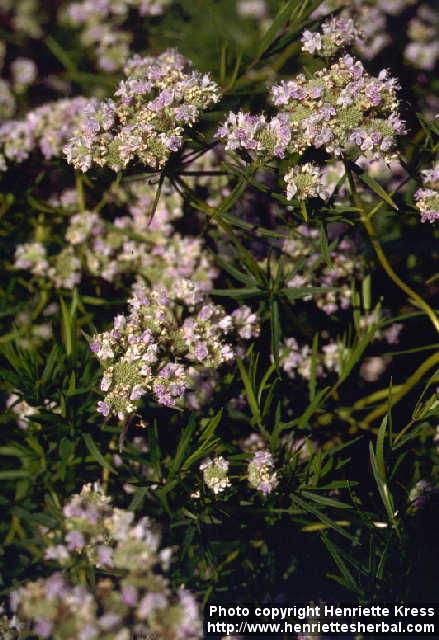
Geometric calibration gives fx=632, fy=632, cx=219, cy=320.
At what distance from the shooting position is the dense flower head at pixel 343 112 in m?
1.55

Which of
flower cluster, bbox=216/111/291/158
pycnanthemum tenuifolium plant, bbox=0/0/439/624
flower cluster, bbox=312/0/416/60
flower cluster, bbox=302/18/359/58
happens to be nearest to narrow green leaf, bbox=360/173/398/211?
pycnanthemum tenuifolium plant, bbox=0/0/439/624

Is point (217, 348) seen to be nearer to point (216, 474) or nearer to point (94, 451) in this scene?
point (216, 474)

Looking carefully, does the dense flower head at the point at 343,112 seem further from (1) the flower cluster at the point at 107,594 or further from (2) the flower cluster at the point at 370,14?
(1) the flower cluster at the point at 107,594

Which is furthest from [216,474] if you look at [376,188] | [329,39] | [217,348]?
[329,39]

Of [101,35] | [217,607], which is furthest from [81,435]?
[101,35]

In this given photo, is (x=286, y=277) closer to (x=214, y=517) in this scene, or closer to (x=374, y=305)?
(x=374, y=305)

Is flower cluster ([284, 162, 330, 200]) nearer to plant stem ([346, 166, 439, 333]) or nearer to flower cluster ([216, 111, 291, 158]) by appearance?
flower cluster ([216, 111, 291, 158])

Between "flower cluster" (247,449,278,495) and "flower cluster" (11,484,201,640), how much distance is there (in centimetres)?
32

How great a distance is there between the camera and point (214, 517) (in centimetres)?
186

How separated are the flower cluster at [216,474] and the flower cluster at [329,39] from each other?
1158 mm

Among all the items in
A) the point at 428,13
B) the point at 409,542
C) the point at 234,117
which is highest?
the point at 428,13

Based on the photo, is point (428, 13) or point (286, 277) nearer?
point (286, 277)

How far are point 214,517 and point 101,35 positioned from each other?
2.11m

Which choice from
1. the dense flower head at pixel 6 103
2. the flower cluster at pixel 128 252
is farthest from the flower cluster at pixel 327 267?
the dense flower head at pixel 6 103
